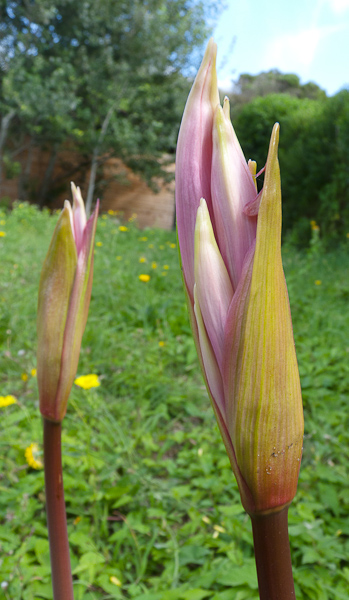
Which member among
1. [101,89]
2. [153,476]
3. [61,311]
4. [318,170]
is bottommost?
[153,476]

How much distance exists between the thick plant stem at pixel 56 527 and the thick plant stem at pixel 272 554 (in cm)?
32

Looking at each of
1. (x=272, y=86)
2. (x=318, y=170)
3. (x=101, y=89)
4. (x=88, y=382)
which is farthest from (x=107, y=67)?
(x=88, y=382)

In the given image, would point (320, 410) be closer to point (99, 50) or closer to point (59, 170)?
point (99, 50)

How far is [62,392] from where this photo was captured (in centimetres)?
59

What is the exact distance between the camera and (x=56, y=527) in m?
0.56

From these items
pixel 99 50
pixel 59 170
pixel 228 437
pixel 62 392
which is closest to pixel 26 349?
pixel 62 392

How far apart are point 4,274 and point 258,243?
362cm

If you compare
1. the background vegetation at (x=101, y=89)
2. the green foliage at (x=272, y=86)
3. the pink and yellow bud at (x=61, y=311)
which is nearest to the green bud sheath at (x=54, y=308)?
the pink and yellow bud at (x=61, y=311)

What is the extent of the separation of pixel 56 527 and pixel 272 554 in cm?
33

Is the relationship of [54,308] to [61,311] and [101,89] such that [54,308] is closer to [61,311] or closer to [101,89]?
[61,311]

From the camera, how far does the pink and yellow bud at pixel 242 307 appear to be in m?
0.32

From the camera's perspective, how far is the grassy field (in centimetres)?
113

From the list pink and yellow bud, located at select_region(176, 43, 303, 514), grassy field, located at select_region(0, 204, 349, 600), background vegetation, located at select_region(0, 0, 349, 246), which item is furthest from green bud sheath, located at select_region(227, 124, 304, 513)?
background vegetation, located at select_region(0, 0, 349, 246)

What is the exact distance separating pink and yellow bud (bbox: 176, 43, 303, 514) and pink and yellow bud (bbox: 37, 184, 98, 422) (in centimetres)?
25
